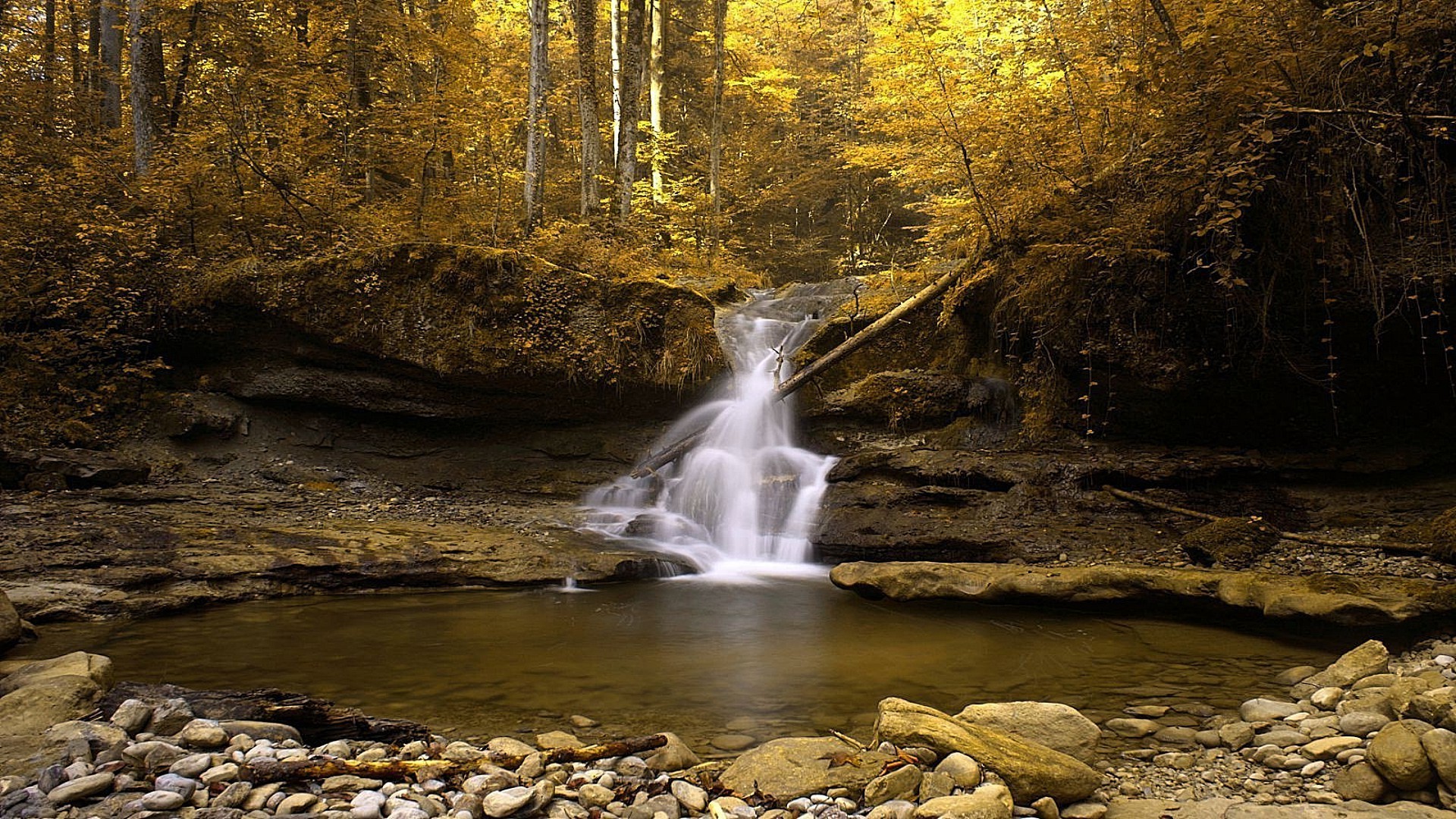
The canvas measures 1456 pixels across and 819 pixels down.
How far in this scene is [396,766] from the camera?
2.88 meters

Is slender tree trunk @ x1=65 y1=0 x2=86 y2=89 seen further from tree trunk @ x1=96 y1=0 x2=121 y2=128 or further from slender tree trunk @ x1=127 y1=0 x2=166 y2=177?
slender tree trunk @ x1=127 y1=0 x2=166 y2=177

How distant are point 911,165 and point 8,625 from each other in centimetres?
1072

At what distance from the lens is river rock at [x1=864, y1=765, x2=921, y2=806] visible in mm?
2760

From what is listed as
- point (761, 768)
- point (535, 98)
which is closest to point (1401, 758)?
point (761, 768)

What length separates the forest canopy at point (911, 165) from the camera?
20.2ft

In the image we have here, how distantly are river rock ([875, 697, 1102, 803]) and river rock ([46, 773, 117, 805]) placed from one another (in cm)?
290

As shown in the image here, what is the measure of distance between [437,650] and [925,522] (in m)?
4.91

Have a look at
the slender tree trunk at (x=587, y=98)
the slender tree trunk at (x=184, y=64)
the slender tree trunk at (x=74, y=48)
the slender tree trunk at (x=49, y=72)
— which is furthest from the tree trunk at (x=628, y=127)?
the slender tree trunk at (x=74, y=48)

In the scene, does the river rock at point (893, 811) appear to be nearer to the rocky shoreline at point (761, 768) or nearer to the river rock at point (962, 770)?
the rocky shoreline at point (761, 768)

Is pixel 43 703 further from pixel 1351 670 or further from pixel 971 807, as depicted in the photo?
pixel 1351 670

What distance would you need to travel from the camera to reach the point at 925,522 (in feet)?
25.5

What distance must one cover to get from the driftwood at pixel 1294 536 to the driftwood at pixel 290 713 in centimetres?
686

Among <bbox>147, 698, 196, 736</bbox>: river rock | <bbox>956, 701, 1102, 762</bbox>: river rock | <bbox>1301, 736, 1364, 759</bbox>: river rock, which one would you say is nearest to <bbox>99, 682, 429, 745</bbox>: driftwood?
<bbox>147, 698, 196, 736</bbox>: river rock

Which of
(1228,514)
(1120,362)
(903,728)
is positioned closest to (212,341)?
(903,728)
